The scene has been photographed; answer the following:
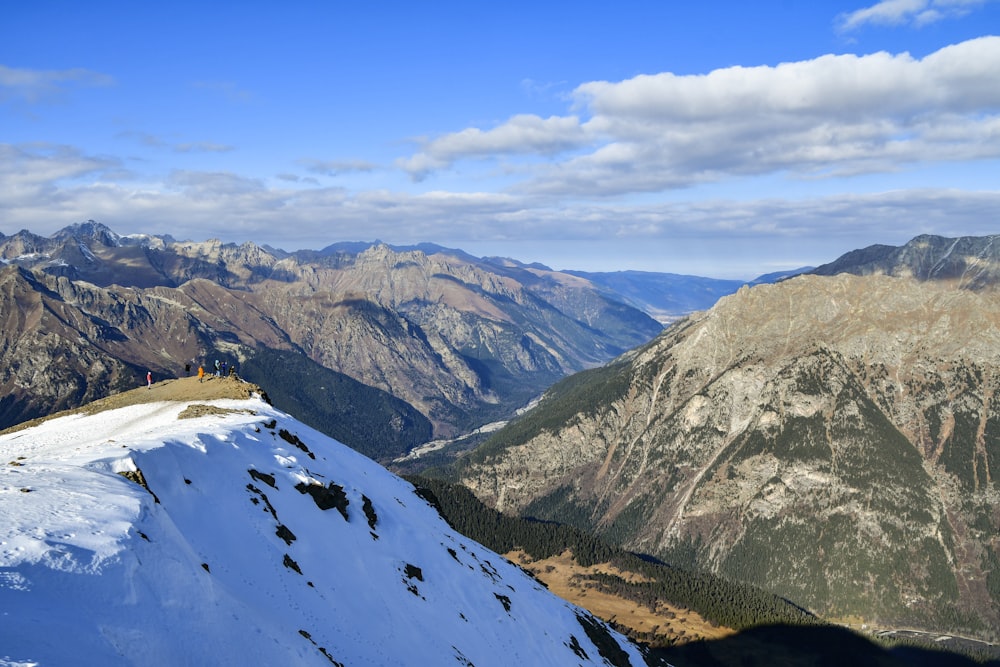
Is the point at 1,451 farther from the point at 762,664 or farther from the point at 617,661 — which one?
the point at 762,664

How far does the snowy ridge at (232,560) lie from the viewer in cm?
3528

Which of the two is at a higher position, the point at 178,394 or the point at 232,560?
the point at 178,394

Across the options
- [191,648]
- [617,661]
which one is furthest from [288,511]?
[617,661]

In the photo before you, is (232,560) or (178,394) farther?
(178,394)

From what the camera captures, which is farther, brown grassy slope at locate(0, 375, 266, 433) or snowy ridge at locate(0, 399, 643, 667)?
brown grassy slope at locate(0, 375, 266, 433)

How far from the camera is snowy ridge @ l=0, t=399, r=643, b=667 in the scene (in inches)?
1389

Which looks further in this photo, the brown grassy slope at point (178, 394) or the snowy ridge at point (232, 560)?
the brown grassy slope at point (178, 394)

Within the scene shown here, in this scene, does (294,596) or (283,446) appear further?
(283,446)

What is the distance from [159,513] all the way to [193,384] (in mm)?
77640

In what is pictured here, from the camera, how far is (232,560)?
54.4 metres

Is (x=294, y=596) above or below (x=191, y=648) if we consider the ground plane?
below

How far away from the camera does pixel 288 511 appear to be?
7044 centimetres

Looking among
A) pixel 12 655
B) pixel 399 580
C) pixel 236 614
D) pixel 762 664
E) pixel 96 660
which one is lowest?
pixel 762 664

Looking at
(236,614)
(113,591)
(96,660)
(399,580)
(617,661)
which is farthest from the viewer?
(617,661)
